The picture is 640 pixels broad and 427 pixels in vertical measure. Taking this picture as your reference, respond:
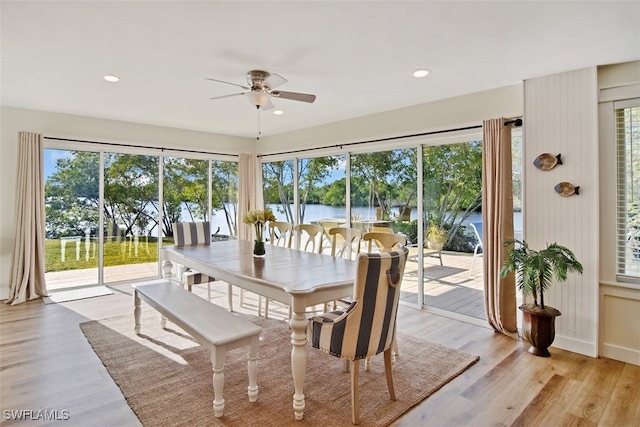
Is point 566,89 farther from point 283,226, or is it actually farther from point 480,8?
point 283,226

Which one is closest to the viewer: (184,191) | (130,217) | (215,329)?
(215,329)

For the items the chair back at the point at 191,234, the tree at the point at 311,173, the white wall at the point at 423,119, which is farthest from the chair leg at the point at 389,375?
the tree at the point at 311,173

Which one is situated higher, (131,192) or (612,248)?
(131,192)

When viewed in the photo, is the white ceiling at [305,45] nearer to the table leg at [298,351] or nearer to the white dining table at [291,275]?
the white dining table at [291,275]

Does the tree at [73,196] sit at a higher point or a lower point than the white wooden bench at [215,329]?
higher

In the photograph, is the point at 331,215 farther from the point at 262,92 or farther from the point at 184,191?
the point at 262,92

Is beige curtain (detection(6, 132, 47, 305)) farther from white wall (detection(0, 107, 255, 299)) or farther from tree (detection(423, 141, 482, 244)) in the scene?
tree (detection(423, 141, 482, 244))

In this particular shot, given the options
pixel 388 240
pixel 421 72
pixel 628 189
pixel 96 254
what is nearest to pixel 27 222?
pixel 96 254

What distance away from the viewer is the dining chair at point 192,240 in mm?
3958

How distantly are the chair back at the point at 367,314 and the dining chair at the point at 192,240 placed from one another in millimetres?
2146

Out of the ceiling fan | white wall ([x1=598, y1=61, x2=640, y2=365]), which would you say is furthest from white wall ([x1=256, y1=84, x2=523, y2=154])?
the ceiling fan

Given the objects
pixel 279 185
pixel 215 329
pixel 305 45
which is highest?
pixel 305 45

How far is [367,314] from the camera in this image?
2102 millimetres

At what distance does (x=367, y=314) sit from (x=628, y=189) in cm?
260
